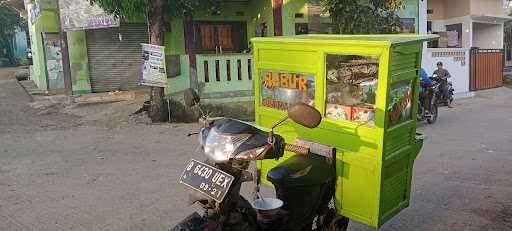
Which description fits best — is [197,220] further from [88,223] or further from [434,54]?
[434,54]

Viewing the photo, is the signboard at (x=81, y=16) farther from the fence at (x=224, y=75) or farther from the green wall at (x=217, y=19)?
the fence at (x=224, y=75)

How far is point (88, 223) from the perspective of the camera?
4.11m

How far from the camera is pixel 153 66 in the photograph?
30.2 feet

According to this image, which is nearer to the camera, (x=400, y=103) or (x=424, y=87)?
(x=400, y=103)

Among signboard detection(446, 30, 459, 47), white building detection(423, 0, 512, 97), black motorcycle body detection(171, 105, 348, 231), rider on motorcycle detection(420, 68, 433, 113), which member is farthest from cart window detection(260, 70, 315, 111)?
signboard detection(446, 30, 459, 47)

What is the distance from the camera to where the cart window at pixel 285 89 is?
3471 millimetres

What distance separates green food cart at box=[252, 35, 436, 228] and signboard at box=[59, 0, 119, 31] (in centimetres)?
840

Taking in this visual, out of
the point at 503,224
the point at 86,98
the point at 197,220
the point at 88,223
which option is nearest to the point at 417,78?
the point at 503,224

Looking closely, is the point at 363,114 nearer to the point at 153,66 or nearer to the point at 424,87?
the point at 153,66

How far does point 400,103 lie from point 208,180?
1621mm

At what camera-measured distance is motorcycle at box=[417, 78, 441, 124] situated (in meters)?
9.72

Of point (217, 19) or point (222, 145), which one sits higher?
point (217, 19)

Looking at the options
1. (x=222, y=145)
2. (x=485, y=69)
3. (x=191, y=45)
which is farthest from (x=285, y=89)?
(x=485, y=69)

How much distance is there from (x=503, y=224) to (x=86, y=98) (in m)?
10.2
